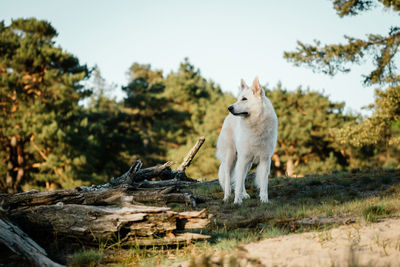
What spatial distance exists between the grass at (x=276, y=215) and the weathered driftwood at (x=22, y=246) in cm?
62

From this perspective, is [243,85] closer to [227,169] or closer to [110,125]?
[227,169]

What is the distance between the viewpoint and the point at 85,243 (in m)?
4.02

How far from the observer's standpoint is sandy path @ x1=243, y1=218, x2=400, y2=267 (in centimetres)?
279

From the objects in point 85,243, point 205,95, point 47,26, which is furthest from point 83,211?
point 205,95

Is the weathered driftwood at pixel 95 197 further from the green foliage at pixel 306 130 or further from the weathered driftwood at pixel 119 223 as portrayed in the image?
the green foliage at pixel 306 130

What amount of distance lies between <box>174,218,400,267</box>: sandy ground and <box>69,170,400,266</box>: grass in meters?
0.12

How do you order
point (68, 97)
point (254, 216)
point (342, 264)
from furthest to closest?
1. point (68, 97)
2. point (254, 216)
3. point (342, 264)

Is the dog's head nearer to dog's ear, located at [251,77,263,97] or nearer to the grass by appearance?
dog's ear, located at [251,77,263,97]

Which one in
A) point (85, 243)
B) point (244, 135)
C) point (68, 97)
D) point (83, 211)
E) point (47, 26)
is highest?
point (47, 26)

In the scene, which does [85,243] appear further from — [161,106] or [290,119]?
[161,106]

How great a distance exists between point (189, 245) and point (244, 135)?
3.05 m

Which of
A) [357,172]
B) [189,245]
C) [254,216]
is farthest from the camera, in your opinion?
[357,172]

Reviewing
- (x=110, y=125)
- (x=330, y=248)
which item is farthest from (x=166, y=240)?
(x=110, y=125)

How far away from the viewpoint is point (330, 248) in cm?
319
